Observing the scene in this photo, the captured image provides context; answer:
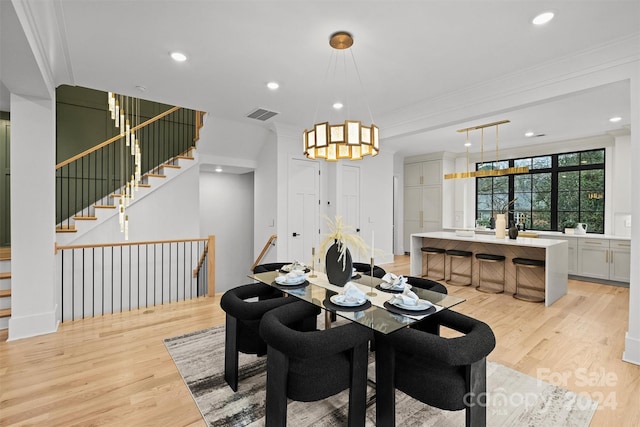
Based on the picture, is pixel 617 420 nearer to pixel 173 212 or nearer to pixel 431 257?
pixel 431 257

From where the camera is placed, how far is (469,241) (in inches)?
209

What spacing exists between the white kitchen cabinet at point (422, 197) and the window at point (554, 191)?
111 centimetres

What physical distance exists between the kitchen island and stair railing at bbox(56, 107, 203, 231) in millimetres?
4915

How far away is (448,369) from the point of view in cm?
170

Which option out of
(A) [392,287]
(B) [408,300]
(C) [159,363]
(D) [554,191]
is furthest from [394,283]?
(D) [554,191]

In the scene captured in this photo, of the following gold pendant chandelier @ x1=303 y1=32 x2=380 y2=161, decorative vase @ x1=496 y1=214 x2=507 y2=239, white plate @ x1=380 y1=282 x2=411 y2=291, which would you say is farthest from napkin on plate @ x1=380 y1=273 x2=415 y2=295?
decorative vase @ x1=496 y1=214 x2=507 y2=239

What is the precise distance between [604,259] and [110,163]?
31.1ft

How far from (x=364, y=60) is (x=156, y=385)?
11.4 ft

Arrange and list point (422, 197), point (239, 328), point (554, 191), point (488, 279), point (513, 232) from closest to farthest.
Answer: point (239, 328) → point (513, 232) → point (488, 279) → point (554, 191) → point (422, 197)

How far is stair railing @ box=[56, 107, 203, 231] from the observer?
5.68m

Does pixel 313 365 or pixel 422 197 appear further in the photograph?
pixel 422 197

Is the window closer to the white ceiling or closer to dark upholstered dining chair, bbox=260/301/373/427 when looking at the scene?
the white ceiling

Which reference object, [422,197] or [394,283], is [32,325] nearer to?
[394,283]

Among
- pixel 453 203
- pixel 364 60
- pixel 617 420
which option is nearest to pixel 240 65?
pixel 364 60
